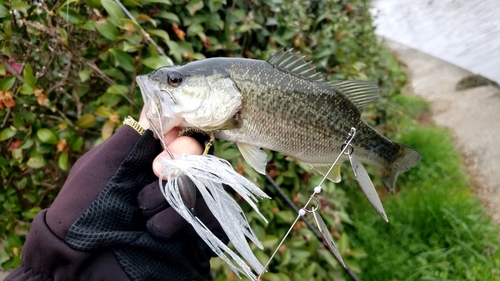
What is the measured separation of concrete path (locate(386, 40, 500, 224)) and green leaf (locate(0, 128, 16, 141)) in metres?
4.06

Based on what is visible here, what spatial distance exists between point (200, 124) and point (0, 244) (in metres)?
1.81

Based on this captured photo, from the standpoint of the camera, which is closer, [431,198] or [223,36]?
[223,36]

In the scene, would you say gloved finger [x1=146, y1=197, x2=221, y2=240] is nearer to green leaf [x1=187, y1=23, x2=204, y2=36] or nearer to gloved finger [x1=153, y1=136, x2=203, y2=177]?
gloved finger [x1=153, y1=136, x2=203, y2=177]

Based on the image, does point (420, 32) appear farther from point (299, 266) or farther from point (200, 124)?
point (200, 124)

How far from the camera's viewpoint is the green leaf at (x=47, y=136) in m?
1.85

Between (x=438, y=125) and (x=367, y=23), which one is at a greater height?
(x=367, y=23)

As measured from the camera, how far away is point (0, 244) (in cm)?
229

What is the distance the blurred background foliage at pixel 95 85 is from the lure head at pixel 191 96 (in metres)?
0.58

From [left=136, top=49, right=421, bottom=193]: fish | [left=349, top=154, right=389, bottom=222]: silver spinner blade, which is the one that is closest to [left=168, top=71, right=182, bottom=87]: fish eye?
[left=136, top=49, right=421, bottom=193]: fish

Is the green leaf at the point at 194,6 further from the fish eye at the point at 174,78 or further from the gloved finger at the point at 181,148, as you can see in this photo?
the gloved finger at the point at 181,148

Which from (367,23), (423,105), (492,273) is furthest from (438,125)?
(492,273)

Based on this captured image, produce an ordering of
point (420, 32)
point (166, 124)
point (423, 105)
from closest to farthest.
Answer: point (166, 124) < point (423, 105) < point (420, 32)

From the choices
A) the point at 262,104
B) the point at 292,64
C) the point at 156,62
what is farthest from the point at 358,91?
the point at 156,62

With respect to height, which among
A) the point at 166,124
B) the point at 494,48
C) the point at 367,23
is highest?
the point at 166,124
